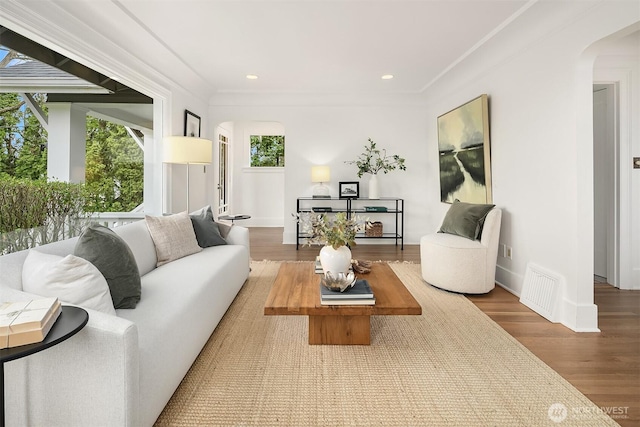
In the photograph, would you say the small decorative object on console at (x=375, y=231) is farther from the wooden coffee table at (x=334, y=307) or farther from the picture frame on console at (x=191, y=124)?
the picture frame on console at (x=191, y=124)

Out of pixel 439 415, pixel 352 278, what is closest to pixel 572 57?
pixel 352 278

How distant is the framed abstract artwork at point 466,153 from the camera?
383cm

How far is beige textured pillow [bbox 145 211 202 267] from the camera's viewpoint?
280cm


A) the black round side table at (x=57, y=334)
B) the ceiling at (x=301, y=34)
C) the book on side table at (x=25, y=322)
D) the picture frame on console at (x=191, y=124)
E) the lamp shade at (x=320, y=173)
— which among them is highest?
the ceiling at (x=301, y=34)

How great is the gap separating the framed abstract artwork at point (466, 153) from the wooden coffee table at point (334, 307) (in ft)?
6.62

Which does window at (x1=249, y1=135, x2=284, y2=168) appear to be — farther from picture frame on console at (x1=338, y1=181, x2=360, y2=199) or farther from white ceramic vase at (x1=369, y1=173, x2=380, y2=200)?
white ceramic vase at (x1=369, y1=173, x2=380, y2=200)

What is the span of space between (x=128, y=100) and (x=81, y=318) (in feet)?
11.9

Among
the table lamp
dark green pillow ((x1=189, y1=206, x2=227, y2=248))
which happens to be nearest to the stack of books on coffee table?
dark green pillow ((x1=189, y1=206, x2=227, y2=248))

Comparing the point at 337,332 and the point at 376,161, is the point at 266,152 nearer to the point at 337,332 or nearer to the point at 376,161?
the point at 376,161

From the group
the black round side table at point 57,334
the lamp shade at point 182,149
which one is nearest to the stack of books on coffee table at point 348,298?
the black round side table at point 57,334

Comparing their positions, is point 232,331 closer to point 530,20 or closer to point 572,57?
point 572,57

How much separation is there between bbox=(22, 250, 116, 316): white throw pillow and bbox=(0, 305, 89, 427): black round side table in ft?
0.43

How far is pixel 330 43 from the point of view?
346 cm

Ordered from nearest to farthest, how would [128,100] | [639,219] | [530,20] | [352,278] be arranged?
[352,278] < [530,20] < [639,219] < [128,100]
